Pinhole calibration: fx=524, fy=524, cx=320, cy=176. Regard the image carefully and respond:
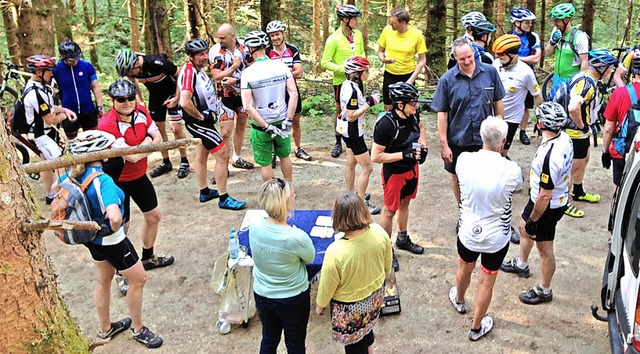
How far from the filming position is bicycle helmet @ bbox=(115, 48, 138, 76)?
673cm

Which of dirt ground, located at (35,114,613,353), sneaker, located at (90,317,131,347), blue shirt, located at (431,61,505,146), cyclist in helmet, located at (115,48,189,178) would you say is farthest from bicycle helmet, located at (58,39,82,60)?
blue shirt, located at (431,61,505,146)

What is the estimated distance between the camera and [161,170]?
27.8ft

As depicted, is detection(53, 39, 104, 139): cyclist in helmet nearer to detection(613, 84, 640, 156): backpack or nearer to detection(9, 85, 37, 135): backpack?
detection(9, 85, 37, 135): backpack

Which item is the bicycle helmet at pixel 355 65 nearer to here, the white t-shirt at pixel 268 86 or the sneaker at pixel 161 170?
the white t-shirt at pixel 268 86

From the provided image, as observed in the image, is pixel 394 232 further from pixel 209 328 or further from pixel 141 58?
pixel 141 58

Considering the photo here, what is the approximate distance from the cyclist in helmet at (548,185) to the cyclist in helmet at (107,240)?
134 inches

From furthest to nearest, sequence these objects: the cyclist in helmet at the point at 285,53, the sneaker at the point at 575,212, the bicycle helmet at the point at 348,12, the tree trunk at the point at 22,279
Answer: the bicycle helmet at the point at 348,12 → the cyclist in helmet at the point at 285,53 → the sneaker at the point at 575,212 → the tree trunk at the point at 22,279

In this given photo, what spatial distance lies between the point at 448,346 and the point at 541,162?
1.73 meters

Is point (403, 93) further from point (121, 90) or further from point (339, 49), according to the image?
point (339, 49)

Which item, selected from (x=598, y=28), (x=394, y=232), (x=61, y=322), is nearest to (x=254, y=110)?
(x=394, y=232)

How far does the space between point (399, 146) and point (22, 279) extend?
12.9 ft

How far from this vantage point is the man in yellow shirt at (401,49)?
815cm

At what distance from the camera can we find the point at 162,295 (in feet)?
17.5

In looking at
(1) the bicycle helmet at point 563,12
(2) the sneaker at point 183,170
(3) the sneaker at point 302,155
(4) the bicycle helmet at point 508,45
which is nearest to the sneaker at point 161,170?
(2) the sneaker at point 183,170
